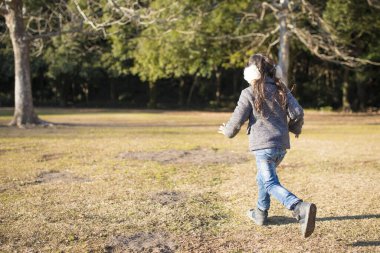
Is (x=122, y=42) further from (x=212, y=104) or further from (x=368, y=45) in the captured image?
(x=368, y=45)

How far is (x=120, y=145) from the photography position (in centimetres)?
1216

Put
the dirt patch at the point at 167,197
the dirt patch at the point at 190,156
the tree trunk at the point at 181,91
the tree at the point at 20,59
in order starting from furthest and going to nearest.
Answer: the tree trunk at the point at 181,91
the tree at the point at 20,59
the dirt patch at the point at 190,156
the dirt patch at the point at 167,197

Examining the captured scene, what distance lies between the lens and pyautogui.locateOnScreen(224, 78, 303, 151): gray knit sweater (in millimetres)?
4785

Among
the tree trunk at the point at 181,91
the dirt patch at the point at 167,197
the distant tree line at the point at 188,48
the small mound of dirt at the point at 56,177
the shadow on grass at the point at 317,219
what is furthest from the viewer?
the tree trunk at the point at 181,91

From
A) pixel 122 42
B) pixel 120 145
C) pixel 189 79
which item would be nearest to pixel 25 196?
pixel 120 145

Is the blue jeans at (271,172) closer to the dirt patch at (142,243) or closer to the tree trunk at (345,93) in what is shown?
the dirt patch at (142,243)

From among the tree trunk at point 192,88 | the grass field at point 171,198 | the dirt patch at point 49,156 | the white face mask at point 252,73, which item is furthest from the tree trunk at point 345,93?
the white face mask at point 252,73

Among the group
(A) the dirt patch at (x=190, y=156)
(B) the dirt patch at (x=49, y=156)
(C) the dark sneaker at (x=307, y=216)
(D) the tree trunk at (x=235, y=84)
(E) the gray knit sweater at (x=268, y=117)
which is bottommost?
(A) the dirt patch at (x=190, y=156)

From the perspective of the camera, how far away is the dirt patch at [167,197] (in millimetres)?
6137

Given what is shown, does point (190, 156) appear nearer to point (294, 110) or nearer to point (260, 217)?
point (260, 217)

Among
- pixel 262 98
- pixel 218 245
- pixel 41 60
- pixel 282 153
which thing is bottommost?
pixel 218 245

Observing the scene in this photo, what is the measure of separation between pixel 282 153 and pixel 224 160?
493cm

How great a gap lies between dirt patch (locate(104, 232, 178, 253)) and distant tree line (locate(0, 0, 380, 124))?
11.1m

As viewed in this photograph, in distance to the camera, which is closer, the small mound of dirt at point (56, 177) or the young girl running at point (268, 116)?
the young girl running at point (268, 116)
